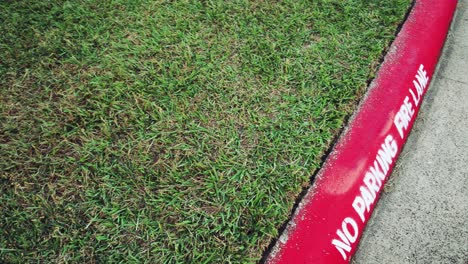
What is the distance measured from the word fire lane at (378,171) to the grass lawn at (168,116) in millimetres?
293

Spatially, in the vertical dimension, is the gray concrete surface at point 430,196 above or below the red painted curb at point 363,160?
below

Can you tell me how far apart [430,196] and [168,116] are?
1715 millimetres

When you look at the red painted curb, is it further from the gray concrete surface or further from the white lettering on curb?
the gray concrete surface

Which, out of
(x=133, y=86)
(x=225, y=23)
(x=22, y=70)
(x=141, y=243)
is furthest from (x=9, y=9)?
(x=141, y=243)

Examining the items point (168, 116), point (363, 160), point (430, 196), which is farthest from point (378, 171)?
point (168, 116)

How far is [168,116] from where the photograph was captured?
2.24m

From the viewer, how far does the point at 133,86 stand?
2383 millimetres

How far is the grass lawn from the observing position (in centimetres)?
179

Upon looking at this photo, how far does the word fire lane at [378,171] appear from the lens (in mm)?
1834

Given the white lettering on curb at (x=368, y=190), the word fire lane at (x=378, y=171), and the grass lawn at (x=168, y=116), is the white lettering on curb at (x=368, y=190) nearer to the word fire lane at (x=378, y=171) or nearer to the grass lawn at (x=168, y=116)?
the word fire lane at (x=378, y=171)

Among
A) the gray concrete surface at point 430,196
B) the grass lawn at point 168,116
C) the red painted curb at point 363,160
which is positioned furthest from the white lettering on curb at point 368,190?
the grass lawn at point 168,116

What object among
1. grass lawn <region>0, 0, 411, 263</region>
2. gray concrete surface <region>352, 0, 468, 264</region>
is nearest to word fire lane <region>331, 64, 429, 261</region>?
gray concrete surface <region>352, 0, 468, 264</region>

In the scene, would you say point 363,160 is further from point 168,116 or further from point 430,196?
point 168,116

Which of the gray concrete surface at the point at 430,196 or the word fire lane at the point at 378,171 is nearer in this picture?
the word fire lane at the point at 378,171
